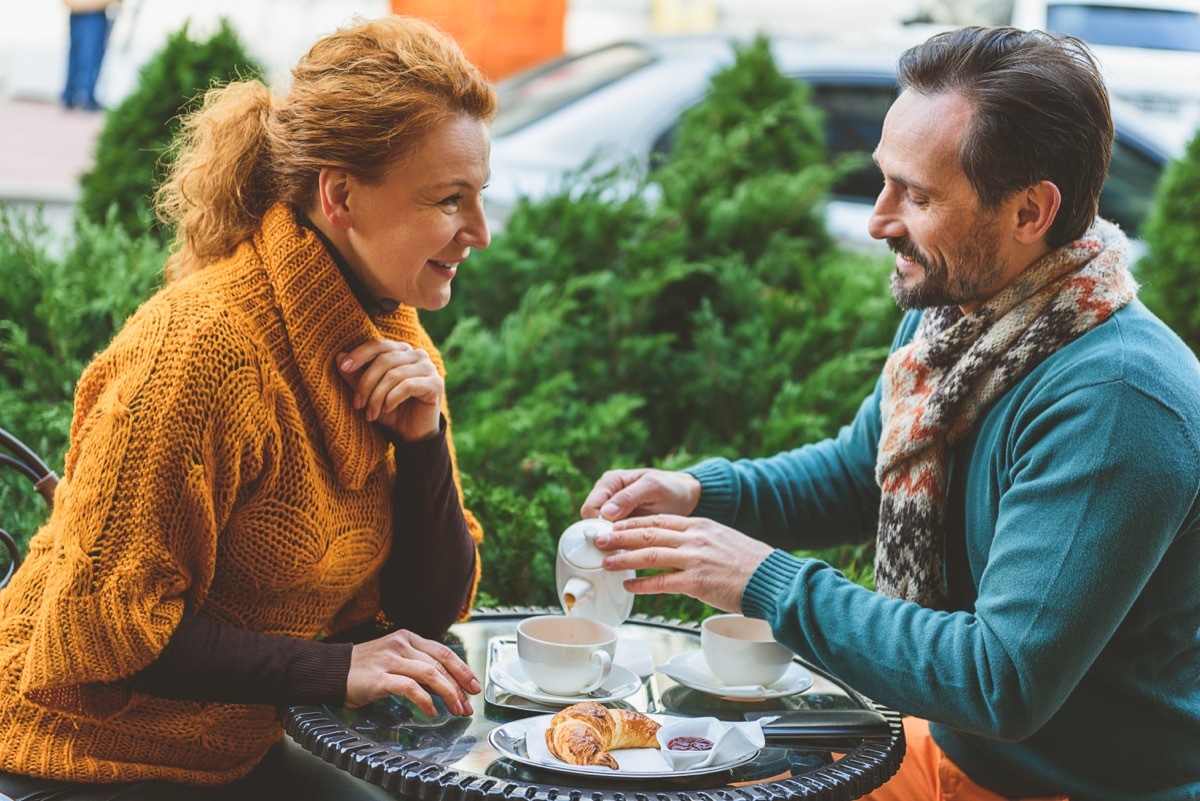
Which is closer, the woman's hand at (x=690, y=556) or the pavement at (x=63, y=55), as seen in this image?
the woman's hand at (x=690, y=556)

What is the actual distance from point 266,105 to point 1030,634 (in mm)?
1397

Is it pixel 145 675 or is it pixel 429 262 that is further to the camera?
pixel 429 262

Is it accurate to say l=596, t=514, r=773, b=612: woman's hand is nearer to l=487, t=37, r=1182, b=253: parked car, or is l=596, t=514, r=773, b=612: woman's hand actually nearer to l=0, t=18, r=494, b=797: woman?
l=0, t=18, r=494, b=797: woman

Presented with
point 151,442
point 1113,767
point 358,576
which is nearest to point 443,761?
point 358,576

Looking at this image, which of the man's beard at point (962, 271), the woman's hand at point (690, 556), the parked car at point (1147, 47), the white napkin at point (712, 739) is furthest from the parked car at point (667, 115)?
the white napkin at point (712, 739)

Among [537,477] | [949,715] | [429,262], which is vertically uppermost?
[429,262]

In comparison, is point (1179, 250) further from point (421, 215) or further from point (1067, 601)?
point (421, 215)

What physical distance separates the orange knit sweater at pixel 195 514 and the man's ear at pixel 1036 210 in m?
1.01

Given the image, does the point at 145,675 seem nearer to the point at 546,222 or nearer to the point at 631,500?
the point at 631,500

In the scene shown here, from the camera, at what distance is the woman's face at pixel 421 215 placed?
191 cm

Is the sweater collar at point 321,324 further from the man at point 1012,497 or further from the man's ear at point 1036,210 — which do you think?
the man's ear at point 1036,210

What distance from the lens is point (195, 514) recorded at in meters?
1.72

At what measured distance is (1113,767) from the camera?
6.13 ft

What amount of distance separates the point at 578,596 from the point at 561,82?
15.6 feet
